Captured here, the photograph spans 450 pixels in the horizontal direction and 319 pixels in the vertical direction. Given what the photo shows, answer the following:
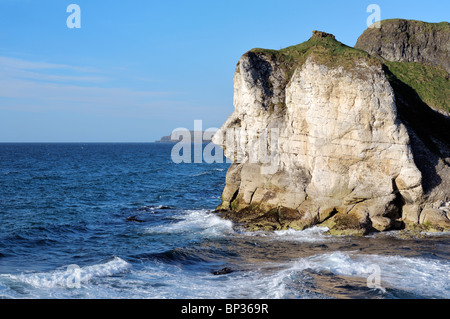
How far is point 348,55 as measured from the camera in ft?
89.3

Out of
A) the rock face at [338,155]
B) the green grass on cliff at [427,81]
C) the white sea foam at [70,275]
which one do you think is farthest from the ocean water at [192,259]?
the green grass on cliff at [427,81]

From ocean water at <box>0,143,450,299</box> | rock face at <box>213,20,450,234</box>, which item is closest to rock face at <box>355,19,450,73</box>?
rock face at <box>213,20,450,234</box>

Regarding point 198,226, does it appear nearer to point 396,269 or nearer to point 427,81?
point 396,269

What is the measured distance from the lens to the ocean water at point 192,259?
17.2 metres

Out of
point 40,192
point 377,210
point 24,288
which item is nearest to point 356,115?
point 377,210

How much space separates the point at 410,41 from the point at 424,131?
2435 centimetres

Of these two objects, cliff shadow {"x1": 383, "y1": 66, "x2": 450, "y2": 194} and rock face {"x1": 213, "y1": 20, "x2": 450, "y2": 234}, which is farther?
cliff shadow {"x1": 383, "y1": 66, "x2": 450, "y2": 194}

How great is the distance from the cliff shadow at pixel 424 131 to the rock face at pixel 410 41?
640 inches

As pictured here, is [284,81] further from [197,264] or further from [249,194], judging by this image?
[197,264]
